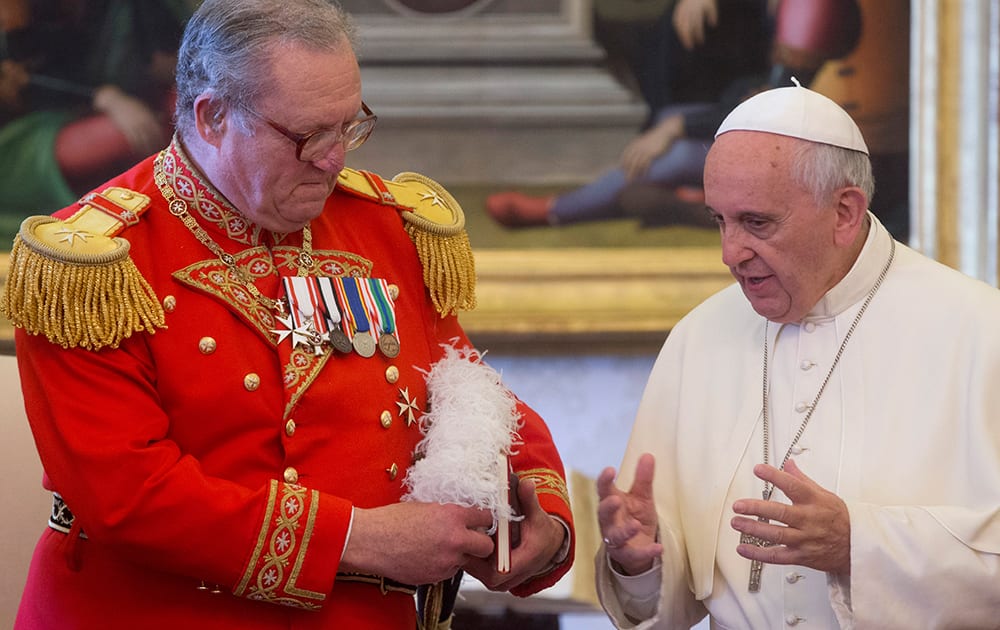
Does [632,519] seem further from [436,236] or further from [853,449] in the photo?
[436,236]

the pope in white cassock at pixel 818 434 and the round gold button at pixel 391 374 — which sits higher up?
the round gold button at pixel 391 374

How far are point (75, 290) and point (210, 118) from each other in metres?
0.41

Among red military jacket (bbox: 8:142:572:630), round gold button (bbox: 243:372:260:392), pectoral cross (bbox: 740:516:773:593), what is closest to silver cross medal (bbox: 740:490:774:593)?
pectoral cross (bbox: 740:516:773:593)

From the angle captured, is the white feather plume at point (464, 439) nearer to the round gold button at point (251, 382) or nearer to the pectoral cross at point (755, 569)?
the round gold button at point (251, 382)

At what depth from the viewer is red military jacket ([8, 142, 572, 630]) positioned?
81.9 inches

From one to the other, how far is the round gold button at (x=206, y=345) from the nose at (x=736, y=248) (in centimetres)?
98

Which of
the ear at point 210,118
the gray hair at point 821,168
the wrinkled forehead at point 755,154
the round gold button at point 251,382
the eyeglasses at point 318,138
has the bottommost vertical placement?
the round gold button at point 251,382

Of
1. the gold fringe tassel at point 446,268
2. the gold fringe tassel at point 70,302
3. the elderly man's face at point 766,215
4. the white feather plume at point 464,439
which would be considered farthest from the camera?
the gold fringe tassel at point 446,268

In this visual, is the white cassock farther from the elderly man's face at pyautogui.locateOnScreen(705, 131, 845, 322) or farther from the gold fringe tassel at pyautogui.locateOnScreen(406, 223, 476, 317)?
the gold fringe tassel at pyautogui.locateOnScreen(406, 223, 476, 317)

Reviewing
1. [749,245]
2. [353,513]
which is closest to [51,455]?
[353,513]

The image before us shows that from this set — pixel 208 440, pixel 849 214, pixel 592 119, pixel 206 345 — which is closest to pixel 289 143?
pixel 206 345

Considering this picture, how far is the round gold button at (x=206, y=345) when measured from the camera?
2176mm

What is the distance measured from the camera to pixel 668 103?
4129 mm

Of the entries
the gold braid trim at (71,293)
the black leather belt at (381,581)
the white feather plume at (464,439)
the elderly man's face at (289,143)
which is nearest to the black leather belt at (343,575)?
the black leather belt at (381,581)
